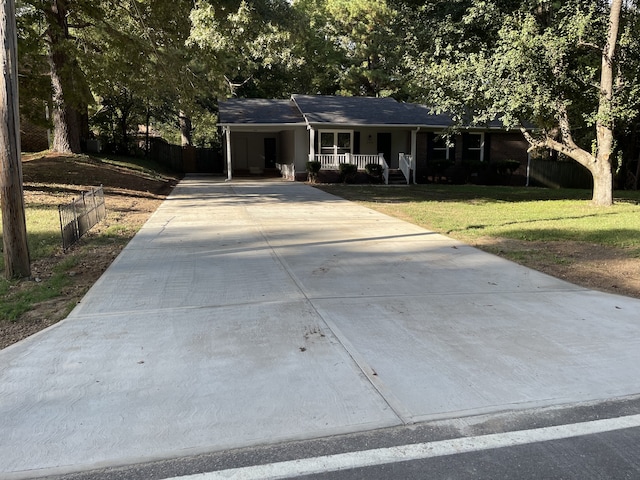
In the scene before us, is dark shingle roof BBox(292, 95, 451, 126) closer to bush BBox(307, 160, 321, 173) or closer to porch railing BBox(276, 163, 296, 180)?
bush BBox(307, 160, 321, 173)

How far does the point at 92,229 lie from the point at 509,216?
10132 mm

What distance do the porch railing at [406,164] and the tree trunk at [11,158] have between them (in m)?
20.6

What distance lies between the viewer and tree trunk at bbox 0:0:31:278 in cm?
596

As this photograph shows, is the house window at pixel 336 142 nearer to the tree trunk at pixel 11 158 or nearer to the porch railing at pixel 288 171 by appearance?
the porch railing at pixel 288 171

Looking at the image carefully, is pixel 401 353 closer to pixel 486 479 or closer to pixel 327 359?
pixel 327 359

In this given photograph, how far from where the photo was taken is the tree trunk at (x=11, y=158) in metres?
Answer: 5.96

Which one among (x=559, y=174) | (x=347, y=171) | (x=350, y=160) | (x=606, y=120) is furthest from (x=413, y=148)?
(x=606, y=120)

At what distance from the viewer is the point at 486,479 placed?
275cm

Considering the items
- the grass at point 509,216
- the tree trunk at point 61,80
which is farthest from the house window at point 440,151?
the tree trunk at point 61,80

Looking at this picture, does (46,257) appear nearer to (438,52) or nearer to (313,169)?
(438,52)

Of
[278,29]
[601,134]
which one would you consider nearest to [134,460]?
[278,29]

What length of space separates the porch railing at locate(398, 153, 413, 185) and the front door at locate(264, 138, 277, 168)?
9.44 metres

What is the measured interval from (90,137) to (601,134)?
26.1 m

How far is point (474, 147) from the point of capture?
1096 inches
